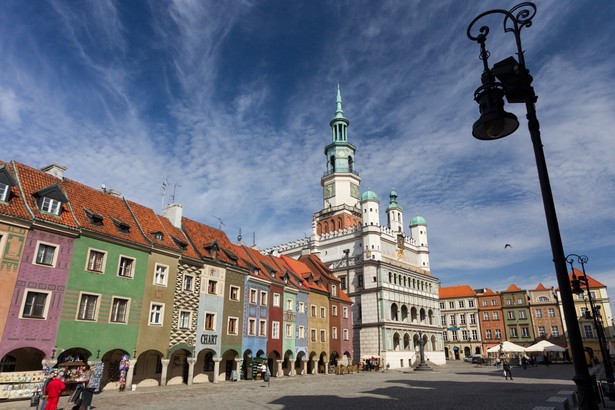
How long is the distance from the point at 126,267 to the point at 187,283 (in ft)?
17.7

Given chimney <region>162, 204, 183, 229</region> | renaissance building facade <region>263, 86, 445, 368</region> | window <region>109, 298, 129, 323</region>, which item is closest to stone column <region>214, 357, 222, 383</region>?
window <region>109, 298, 129, 323</region>

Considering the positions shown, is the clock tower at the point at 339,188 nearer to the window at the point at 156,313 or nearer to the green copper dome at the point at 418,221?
the green copper dome at the point at 418,221

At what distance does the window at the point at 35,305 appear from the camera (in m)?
22.3

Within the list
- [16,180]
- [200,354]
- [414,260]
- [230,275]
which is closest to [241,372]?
[200,354]

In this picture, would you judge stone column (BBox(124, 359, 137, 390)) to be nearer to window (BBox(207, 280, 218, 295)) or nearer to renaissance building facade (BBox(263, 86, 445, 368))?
window (BBox(207, 280, 218, 295))

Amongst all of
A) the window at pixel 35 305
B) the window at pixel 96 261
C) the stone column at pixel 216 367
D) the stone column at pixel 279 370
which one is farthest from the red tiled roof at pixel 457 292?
the window at pixel 35 305

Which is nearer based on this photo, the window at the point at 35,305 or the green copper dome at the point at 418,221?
the window at the point at 35,305

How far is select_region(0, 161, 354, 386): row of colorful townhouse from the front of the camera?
22844 mm

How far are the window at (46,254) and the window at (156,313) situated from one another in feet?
24.2

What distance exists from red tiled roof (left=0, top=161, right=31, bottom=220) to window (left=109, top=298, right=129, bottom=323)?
7.50m

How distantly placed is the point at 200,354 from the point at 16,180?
1868 cm

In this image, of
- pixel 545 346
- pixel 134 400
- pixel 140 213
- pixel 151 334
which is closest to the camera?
pixel 134 400

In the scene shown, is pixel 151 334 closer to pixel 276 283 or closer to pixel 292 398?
pixel 292 398

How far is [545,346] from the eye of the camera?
166ft
